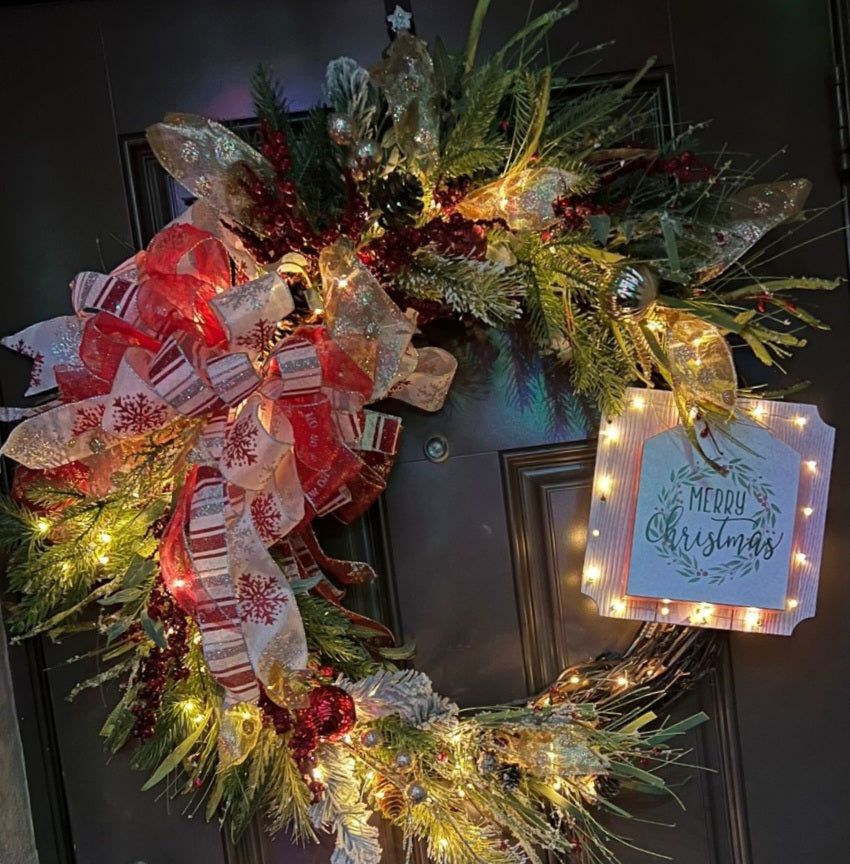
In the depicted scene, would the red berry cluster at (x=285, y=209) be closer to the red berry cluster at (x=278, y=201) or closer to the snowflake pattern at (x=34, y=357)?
the red berry cluster at (x=278, y=201)

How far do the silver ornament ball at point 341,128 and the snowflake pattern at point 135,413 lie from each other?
0.97 feet

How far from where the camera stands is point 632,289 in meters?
0.76

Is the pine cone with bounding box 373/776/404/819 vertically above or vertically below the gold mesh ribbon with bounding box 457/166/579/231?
below

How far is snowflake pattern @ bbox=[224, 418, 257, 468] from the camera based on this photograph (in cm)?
69

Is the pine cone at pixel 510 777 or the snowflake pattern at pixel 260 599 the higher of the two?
the snowflake pattern at pixel 260 599

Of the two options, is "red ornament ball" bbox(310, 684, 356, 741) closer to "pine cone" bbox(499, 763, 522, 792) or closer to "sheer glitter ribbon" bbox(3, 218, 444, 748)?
"sheer glitter ribbon" bbox(3, 218, 444, 748)

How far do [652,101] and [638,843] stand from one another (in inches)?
35.1

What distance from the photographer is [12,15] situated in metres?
0.85

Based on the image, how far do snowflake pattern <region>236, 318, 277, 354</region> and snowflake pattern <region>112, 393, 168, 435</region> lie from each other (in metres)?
0.09

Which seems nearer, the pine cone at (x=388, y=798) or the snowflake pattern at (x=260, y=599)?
the snowflake pattern at (x=260, y=599)

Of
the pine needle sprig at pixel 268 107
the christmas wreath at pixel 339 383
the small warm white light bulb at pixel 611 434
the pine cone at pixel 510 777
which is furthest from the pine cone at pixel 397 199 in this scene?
the pine cone at pixel 510 777

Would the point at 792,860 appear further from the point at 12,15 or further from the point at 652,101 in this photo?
the point at 12,15

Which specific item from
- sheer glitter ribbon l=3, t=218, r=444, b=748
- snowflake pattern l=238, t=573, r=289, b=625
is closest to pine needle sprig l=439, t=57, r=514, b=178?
sheer glitter ribbon l=3, t=218, r=444, b=748

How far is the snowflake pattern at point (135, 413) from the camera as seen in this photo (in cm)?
70
